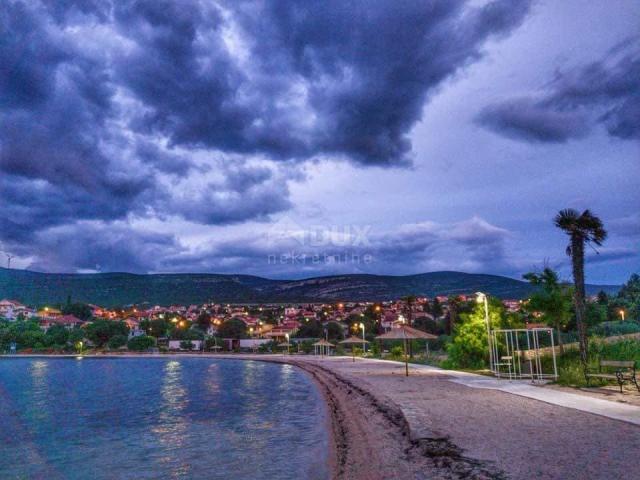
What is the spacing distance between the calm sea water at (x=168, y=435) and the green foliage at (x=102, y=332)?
2818 inches

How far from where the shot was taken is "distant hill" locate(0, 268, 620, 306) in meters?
133

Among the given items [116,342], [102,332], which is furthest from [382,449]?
[102,332]

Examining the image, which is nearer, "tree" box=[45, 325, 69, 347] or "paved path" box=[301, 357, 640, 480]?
"paved path" box=[301, 357, 640, 480]

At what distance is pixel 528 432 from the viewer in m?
8.34

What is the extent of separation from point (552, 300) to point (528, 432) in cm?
1520

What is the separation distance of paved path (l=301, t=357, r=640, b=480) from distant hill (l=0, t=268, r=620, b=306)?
369 feet

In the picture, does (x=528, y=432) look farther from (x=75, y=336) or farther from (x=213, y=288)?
(x=213, y=288)

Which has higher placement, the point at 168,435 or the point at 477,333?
the point at 477,333

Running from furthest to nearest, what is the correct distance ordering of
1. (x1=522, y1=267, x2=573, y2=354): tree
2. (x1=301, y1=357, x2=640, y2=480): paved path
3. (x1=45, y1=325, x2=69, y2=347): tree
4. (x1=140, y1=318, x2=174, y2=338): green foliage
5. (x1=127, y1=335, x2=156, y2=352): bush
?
(x1=140, y1=318, x2=174, y2=338): green foliage → (x1=45, y1=325, x2=69, y2=347): tree → (x1=127, y1=335, x2=156, y2=352): bush → (x1=522, y1=267, x2=573, y2=354): tree → (x1=301, y1=357, x2=640, y2=480): paved path

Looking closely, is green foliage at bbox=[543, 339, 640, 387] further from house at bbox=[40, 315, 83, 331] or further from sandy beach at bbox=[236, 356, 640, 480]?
house at bbox=[40, 315, 83, 331]

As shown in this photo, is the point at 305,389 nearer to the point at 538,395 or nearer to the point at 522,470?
the point at 538,395

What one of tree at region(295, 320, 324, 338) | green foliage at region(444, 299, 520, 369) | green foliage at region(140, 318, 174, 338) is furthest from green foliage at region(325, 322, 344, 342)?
green foliage at region(444, 299, 520, 369)

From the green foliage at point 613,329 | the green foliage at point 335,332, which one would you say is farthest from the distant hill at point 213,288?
the green foliage at point 613,329

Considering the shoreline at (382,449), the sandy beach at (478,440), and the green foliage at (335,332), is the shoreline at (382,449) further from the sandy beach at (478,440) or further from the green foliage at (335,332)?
the green foliage at (335,332)
